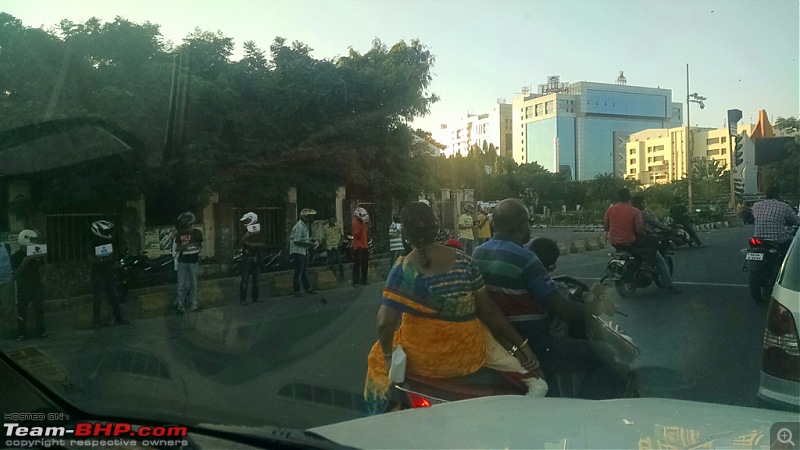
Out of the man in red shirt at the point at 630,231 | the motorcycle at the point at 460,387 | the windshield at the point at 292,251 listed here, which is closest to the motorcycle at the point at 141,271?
the windshield at the point at 292,251

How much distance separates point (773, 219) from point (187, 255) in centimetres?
851

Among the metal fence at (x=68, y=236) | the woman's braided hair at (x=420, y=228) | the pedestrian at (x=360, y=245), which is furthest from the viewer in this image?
the pedestrian at (x=360, y=245)

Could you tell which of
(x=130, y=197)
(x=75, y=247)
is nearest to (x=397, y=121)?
(x=130, y=197)

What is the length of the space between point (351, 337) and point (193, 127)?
6779mm

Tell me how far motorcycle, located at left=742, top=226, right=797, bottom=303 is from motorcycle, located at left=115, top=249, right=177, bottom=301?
33.1 feet

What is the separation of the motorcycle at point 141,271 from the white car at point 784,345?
10717mm

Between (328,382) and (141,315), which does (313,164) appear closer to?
(141,315)

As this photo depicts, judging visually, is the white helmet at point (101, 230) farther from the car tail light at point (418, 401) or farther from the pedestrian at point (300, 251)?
the car tail light at point (418, 401)

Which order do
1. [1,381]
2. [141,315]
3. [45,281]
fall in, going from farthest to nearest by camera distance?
[45,281]
[141,315]
[1,381]

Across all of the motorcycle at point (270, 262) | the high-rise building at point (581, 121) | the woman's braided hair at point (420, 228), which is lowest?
the motorcycle at point (270, 262)

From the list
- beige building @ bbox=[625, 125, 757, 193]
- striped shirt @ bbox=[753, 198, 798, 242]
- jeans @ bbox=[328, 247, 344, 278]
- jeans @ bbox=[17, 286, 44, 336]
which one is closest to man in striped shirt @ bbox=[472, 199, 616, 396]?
striped shirt @ bbox=[753, 198, 798, 242]

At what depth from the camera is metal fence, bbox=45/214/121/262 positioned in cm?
1306

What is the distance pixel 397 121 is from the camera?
56.6ft

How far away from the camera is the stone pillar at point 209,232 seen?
16.1 m
